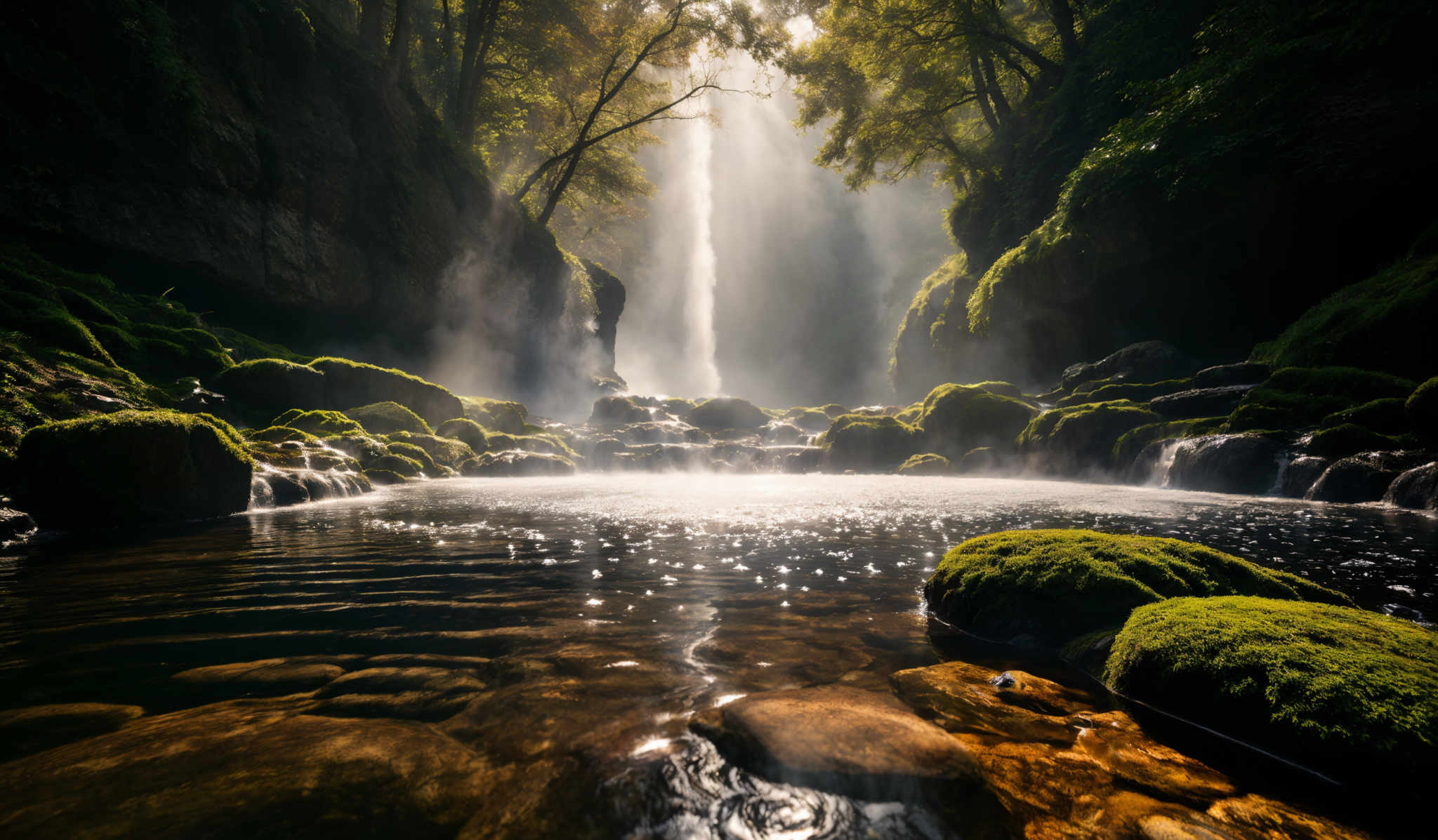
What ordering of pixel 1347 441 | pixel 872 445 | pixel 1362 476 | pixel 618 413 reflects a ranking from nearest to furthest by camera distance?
1. pixel 1362 476
2. pixel 1347 441
3. pixel 872 445
4. pixel 618 413

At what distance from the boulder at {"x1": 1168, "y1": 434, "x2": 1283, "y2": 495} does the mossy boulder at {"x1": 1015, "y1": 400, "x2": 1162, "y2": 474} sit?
266 centimetres

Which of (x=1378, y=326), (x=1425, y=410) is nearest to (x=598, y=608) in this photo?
(x=1425, y=410)

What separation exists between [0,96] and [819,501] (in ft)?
65.0

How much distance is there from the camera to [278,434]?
12.6m

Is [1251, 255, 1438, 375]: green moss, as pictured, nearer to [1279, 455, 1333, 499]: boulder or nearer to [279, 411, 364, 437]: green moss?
[1279, 455, 1333, 499]: boulder

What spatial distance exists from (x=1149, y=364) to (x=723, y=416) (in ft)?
68.7

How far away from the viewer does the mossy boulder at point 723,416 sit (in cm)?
3334

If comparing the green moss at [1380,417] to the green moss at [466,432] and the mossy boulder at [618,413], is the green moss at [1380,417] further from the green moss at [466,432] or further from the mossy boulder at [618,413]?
the mossy boulder at [618,413]

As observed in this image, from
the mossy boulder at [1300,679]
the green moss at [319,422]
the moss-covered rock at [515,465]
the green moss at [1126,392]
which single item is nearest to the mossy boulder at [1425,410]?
the green moss at [1126,392]

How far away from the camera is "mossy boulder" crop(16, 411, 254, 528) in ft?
19.4

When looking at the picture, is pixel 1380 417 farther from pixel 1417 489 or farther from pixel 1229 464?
pixel 1417 489

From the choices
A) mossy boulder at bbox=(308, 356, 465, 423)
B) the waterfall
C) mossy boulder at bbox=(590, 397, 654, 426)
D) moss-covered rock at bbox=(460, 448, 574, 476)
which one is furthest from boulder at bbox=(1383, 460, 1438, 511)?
the waterfall

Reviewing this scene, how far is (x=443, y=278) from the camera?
83.3 ft

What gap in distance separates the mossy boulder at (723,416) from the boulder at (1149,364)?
18.2m
